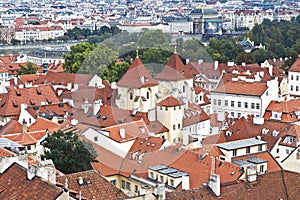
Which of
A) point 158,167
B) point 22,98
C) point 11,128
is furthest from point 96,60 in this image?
point 158,167

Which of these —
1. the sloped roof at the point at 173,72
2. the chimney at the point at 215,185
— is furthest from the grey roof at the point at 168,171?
the sloped roof at the point at 173,72

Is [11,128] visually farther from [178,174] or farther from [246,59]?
[246,59]

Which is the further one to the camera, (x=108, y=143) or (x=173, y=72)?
(x=173, y=72)

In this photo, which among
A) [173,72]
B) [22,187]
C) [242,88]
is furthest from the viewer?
[242,88]

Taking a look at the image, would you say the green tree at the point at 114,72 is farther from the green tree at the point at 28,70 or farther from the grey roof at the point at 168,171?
the grey roof at the point at 168,171

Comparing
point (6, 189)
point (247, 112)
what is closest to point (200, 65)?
point (247, 112)

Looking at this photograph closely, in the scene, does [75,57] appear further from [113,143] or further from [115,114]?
[113,143]

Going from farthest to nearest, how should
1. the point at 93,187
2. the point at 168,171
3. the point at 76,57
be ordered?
the point at 76,57 → the point at 168,171 → the point at 93,187

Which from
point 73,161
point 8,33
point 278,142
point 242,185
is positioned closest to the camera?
point 242,185
